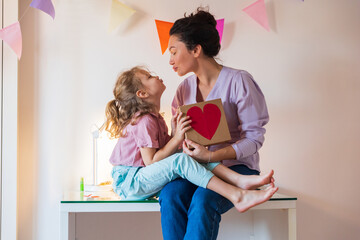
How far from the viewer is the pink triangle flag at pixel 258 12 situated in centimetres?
204

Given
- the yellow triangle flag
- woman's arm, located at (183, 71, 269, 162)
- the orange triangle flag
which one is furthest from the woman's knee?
the yellow triangle flag

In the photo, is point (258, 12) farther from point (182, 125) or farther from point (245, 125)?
point (182, 125)

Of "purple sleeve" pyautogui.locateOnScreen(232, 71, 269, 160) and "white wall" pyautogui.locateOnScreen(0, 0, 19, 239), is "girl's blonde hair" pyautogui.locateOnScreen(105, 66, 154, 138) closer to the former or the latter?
"purple sleeve" pyautogui.locateOnScreen(232, 71, 269, 160)

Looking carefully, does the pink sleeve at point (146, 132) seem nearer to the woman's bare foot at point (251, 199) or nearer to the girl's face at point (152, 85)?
the girl's face at point (152, 85)

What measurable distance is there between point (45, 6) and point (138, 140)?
808 mm

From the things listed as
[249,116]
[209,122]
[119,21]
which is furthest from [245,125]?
[119,21]

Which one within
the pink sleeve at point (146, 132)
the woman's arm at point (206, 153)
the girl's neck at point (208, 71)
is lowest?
the woman's arm at point (206, 153)

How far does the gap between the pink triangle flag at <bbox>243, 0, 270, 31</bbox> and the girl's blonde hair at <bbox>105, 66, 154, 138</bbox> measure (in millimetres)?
697

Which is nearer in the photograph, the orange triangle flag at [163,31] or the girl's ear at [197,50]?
the girl's ear at [197,50]

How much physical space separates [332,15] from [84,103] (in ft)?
4.31

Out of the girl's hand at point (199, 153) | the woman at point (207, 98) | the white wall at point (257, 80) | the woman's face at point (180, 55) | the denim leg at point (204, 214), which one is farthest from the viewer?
the white wall at point (257, 80)

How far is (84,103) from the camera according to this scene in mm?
1980

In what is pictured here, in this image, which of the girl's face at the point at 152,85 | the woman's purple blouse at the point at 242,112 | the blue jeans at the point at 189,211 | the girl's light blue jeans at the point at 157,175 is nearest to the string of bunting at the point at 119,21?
the girl's face at the point at 152,85

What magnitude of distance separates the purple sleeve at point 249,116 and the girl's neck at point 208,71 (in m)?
0.12
